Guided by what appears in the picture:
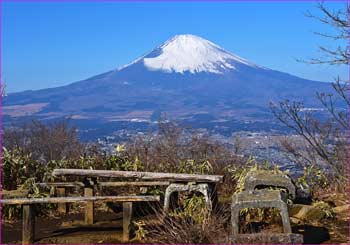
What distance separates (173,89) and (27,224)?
299ft

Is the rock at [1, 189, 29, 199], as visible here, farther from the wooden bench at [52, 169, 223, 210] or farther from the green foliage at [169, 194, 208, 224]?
the green foliage at [169, 194, 208, 224]

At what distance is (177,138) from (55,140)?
6035mm

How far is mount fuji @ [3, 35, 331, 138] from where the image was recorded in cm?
6266

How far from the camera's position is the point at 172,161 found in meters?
11.3

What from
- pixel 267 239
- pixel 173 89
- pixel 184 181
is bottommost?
pixel 267 239

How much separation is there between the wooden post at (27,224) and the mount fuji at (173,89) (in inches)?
1448

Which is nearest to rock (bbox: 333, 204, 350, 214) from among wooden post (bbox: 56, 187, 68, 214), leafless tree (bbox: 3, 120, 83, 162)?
wooden post (bbox: 56, 187, 68, 214)

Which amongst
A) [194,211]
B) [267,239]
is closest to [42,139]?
[194,211]

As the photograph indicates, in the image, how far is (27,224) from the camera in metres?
6.66

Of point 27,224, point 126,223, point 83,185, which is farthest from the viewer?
point 83,185

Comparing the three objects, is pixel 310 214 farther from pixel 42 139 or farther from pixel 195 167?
pixel 42 139

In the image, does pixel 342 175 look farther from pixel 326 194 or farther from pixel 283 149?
pixel 283 149

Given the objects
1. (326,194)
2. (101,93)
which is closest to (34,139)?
(326,194)

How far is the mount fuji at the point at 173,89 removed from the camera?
62.7 meters
